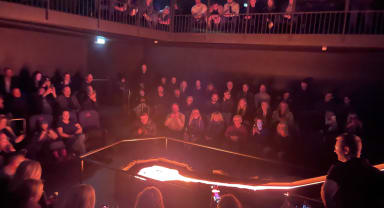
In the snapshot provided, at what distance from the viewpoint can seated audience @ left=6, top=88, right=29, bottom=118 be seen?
6370mm

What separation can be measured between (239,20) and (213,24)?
1193mm

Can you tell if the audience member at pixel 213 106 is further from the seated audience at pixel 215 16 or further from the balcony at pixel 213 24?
the seated audience at pixel 215 16

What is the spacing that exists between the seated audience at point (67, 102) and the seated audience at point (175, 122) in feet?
7.64

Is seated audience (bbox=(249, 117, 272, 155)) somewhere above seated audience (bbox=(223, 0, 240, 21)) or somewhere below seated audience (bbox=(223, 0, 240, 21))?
below

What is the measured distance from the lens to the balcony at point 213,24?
6.68m

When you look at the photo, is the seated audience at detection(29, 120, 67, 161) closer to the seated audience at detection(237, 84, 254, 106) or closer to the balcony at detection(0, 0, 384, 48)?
the balcony at detection(0, 0, 384, 48)

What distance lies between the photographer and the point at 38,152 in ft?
19.0

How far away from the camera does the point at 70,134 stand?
6.43 meters

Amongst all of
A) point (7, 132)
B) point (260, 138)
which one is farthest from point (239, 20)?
point (7, 132)

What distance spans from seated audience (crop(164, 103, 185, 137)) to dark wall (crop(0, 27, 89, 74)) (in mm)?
4470

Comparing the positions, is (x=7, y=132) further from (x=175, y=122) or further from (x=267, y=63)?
(x=267, y=63)

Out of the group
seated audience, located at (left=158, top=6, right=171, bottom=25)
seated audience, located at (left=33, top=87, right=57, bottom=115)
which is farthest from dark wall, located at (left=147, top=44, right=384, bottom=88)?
seated audience, located at (left=33, top=87, right=57, bottom=115)

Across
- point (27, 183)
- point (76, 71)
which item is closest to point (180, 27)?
point (76, 71)

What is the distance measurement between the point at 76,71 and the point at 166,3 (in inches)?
163
